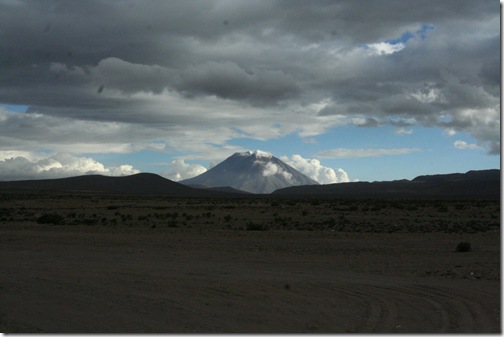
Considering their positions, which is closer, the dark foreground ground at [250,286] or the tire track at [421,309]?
the tire track at [421,309]

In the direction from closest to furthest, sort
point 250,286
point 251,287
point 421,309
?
point 421,309 → point 251,287 → point 250,286

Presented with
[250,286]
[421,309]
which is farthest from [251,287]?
[421,309]

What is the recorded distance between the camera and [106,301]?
13.3 metres

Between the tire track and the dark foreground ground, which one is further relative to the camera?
the dark foreground ground

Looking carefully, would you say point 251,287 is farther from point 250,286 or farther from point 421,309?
point 421,309

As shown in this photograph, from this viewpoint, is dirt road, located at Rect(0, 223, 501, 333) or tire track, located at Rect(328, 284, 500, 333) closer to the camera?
tire track, located at Rect(328, 284, 500, 333)

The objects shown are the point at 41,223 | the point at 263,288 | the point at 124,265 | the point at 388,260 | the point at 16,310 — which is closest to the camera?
the point at 16,310

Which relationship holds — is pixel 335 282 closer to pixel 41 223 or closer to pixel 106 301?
pixel 106 301

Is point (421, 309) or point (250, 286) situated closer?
point (421, 309)

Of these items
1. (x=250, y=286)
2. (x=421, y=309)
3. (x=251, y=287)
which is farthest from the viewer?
(x=250, y=286)

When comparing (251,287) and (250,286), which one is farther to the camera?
(250,286)

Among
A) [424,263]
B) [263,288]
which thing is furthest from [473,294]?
[424,263]

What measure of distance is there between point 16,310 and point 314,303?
238 inches

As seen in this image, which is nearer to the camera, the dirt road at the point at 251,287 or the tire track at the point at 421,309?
the tire track at the point at 421,309
